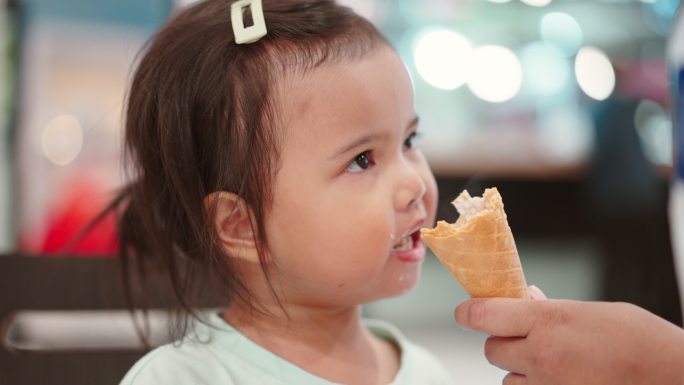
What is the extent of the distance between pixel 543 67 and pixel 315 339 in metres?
2.87

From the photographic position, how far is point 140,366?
3.20 ft

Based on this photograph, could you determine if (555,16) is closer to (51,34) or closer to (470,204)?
(51,34)

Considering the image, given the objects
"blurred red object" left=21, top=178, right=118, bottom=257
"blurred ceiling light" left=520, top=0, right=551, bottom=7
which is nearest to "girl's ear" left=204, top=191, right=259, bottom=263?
"blurred red object" left=21, top=178, right=118, bottom=257

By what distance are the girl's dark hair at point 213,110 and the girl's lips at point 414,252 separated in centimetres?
17

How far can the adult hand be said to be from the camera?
2.59 ft

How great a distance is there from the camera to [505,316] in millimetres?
841

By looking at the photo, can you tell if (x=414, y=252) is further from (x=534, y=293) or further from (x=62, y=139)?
(x=62, y=139)

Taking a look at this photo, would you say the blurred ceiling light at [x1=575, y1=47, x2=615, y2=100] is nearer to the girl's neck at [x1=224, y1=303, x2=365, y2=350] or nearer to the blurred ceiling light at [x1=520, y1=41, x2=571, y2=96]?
the blurred ceiling light at [x1=520, y1=41, x2=571, y2=96]

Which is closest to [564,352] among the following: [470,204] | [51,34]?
[470,204]

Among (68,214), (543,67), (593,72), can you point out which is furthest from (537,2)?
(68,214)

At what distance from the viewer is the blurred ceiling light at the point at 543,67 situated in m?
3.63

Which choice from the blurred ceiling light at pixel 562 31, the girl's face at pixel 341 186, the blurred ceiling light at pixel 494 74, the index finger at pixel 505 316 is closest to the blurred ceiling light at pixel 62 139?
the blurred ceiling light at pixel 494 74

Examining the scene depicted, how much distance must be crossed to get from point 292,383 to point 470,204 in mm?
327

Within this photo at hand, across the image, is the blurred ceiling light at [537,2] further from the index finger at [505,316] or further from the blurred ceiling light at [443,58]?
the index finger at [505,316]
